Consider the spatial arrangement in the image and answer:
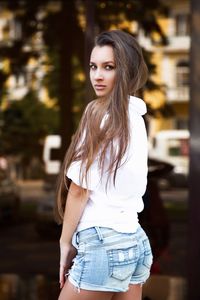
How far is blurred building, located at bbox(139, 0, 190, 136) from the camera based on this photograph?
5293 mm

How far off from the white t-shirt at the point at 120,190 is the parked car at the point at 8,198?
126 inches

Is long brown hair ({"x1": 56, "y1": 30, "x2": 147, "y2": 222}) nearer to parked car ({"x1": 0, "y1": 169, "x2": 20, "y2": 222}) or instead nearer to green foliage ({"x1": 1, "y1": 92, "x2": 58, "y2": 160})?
green foliage ({"x1": 1, "y1": 92, "x2": 58, "y2": 160})

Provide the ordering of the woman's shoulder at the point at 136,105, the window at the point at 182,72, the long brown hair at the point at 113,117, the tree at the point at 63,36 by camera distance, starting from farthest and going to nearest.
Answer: the tree at the point at 63,36 < the window at the point at 182,72 < the woman's shoulder at the point at 136,105 < the long brown hair at the point at 113,117

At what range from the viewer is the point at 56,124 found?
550 centimetres

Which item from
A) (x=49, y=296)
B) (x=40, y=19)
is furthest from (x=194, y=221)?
(x=40, y=19)

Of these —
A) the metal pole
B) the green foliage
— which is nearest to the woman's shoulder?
the metal pole

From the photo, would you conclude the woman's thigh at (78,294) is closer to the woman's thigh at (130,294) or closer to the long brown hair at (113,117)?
the woman's thigh at (130,294)

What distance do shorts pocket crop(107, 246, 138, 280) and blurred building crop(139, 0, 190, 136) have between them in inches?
114

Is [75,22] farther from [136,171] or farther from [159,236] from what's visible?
[136,171]

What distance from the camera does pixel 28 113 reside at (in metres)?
5.61

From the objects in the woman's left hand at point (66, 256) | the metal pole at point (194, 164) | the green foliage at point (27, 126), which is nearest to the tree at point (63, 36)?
the green foliage at point (27, 126)

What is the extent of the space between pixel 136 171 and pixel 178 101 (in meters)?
2.90

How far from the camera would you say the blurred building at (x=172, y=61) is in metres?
5.29

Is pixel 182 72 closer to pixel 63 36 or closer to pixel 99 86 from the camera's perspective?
pixel 63 36
